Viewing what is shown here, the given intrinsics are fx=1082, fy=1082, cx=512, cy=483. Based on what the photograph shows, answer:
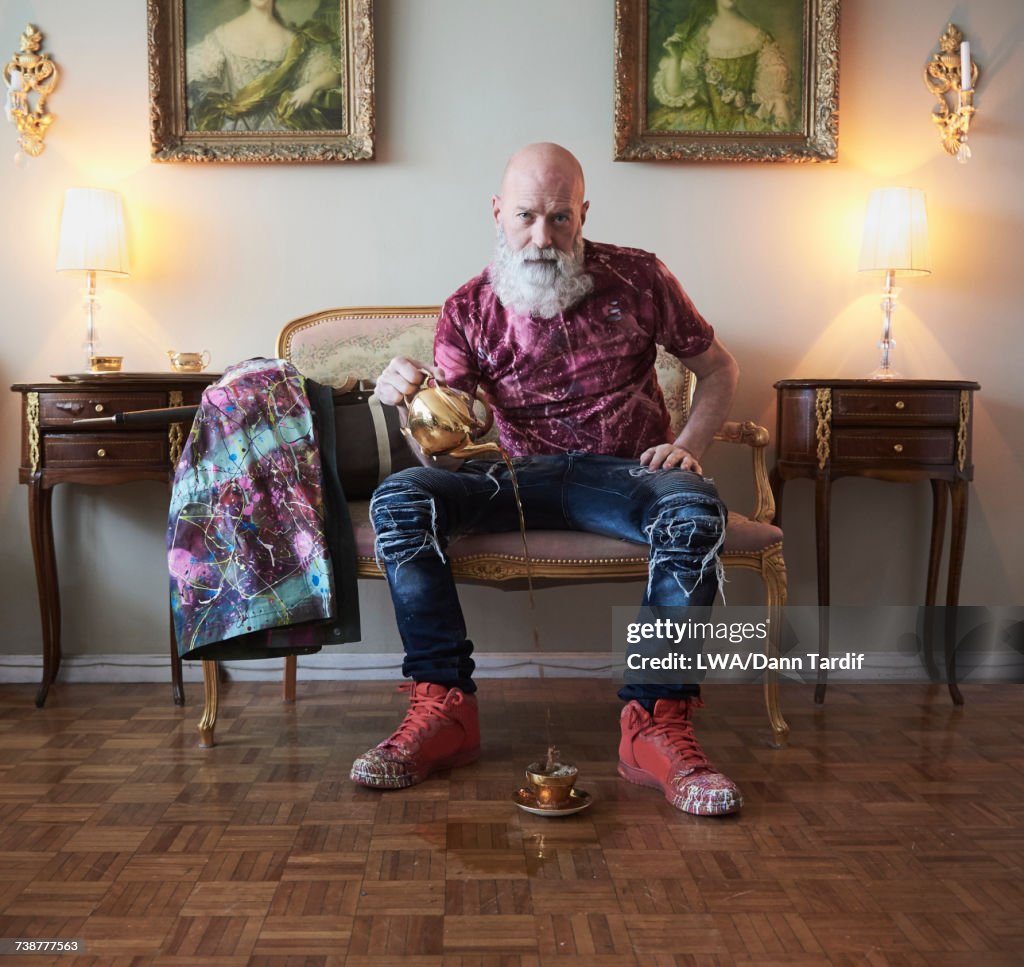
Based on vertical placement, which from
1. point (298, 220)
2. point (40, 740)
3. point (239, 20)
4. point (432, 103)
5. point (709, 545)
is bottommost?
point (40, 740)

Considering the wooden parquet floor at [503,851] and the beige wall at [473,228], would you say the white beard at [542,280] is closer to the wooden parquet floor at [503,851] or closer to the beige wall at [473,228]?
the beige wall at [473,228]

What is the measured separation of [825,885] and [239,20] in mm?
2655

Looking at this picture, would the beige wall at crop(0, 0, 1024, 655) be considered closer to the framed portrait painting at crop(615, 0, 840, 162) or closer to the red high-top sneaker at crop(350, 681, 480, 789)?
the framed portrait painting at crop(615, 0, 840, 162)

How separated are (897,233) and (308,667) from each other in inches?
80.8

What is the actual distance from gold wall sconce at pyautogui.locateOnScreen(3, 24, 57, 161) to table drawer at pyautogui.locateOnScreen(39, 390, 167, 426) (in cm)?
83

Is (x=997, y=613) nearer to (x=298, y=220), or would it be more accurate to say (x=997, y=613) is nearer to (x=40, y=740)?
(x=298, y=220)

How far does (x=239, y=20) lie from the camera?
119 inches

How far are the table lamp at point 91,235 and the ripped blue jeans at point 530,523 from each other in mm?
1240

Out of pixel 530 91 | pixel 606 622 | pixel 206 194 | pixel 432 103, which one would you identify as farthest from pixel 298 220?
pixel 606 622

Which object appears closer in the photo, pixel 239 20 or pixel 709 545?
pixel 709 545

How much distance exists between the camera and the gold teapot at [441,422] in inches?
80.7

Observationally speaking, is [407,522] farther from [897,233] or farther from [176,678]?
[897,233]

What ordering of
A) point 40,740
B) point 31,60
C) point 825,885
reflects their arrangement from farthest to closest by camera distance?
point 31,60, point 40,740, point 825,885

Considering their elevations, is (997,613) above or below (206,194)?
below
